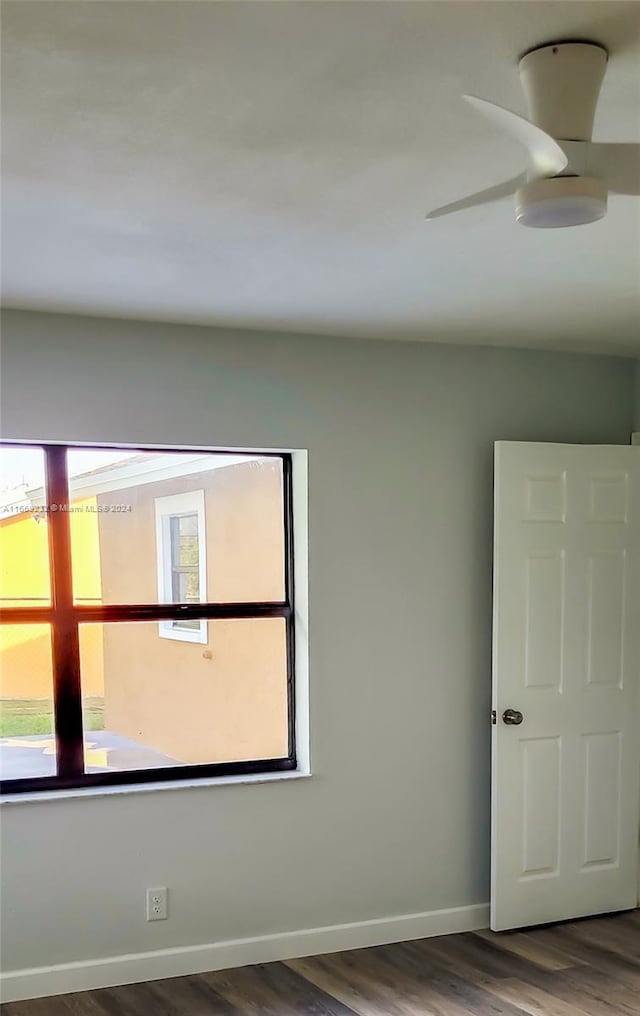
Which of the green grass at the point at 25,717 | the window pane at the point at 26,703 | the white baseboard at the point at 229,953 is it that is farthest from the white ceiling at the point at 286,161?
the white baseboard at the point at 229,953

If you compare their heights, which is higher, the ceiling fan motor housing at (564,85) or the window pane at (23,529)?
the ceiling fan motor housing at (564,85)

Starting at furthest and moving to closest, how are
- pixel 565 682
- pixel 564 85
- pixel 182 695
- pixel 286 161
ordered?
pixel 565 682 < pixel 182 695 < pixel 286 161 < pixel 564 85

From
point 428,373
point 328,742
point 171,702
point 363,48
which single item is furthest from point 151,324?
point 363,48

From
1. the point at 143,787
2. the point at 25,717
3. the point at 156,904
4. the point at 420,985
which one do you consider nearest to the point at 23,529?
the point at 25,717

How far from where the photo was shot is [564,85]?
1.51 metres

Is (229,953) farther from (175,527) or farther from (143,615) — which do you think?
(175,527)

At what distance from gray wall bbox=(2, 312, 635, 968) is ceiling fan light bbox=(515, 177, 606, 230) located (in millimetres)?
2017

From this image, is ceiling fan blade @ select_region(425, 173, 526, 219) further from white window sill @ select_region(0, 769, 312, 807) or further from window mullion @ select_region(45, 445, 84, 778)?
white window sill @ select_region(0, 769, 312, 807)

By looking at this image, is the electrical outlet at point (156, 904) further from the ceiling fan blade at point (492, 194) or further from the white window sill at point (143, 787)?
the ceiling fan blade at point (492, 194)

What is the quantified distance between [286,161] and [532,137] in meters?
0.69


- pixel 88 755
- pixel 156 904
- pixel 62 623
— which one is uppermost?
pixel 62 623

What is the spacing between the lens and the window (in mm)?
3357

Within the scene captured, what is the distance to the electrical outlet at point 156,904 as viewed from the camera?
3342 millimetres

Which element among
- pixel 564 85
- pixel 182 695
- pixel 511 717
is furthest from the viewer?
pixel 511 717
